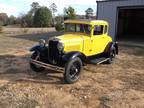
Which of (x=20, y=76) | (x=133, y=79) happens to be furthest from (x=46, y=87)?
(x=133, y=79)

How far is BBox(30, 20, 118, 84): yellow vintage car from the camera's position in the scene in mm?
6905

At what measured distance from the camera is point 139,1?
15.1m

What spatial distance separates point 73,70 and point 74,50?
780mm

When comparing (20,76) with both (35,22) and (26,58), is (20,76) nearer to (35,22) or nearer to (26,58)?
(26,58)

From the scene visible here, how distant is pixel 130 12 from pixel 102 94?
21.1 meters

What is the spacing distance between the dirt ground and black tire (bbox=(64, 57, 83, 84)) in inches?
6.6

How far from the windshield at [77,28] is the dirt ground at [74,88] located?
1.56 metres

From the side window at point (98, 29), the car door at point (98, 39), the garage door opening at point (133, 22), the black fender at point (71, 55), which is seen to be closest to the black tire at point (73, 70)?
the black fender at point (71, 55)

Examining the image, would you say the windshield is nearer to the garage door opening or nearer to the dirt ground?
the dirt ground

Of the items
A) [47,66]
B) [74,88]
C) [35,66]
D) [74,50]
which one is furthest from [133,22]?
[74,88]

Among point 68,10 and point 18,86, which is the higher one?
point 68,10

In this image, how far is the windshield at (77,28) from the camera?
8018mm

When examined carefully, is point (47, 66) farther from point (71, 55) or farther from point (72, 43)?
point (72, 43)

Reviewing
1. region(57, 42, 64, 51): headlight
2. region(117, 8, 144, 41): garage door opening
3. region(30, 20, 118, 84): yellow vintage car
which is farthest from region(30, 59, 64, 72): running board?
region(117, 8, 144, 41): garage door opening
